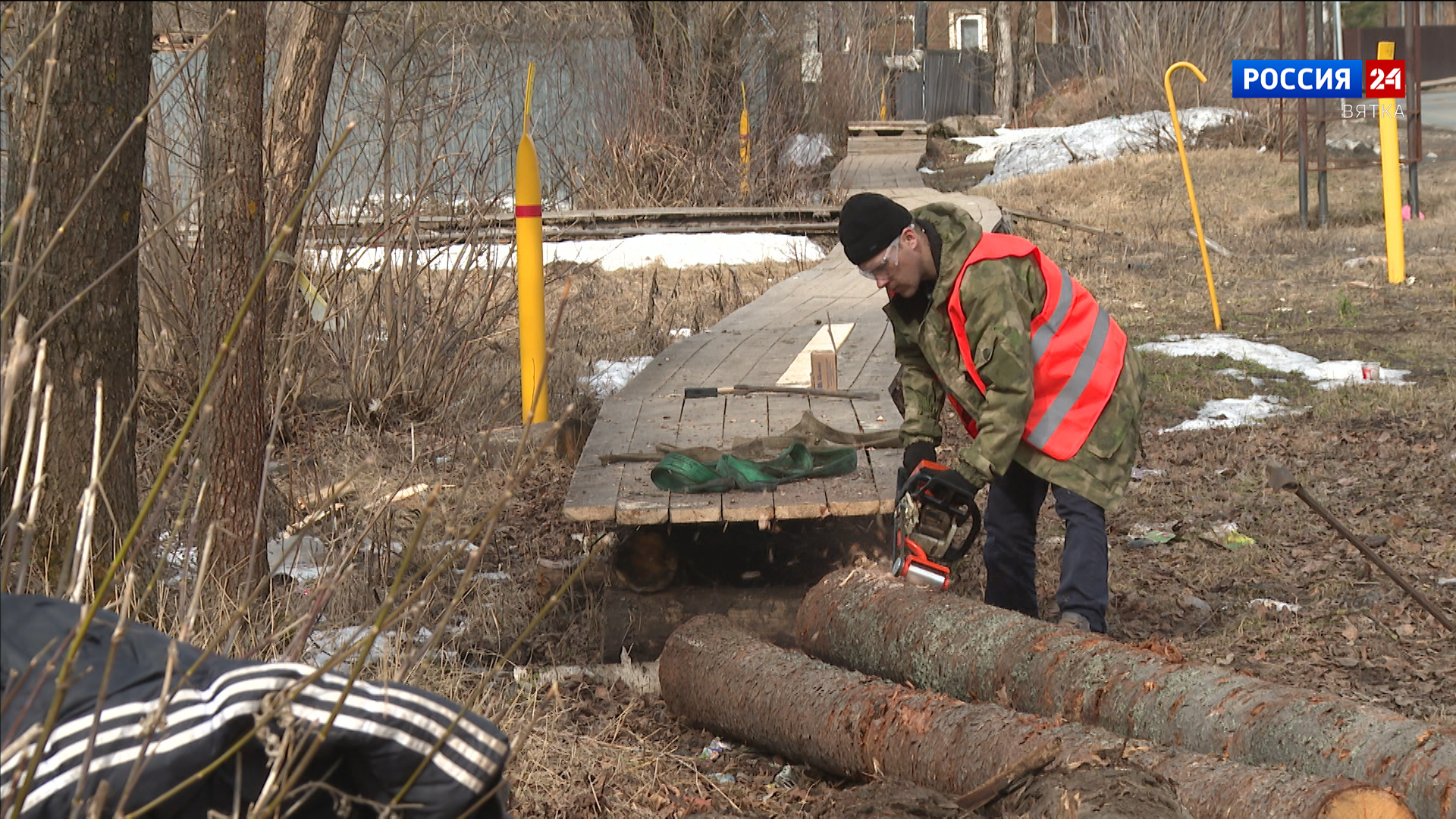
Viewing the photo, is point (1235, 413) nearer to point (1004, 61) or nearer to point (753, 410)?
point (753, 410)

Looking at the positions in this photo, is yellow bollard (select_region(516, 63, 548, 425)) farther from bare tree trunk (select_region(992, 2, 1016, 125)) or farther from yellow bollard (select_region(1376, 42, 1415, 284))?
bare tree trunk (select_region(992, 2, 1016, 125))

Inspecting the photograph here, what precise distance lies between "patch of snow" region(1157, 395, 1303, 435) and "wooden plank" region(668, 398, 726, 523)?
289cm

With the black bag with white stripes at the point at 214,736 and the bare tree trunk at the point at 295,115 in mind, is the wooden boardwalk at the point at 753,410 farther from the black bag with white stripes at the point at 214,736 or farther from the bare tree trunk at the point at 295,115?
the black bag with white stripes at the point at 214,736

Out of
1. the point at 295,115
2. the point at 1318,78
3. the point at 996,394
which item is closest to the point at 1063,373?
the point at 996,394

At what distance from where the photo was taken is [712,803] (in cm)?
351

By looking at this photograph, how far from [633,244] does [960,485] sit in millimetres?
10279

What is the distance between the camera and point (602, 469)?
15.5ft

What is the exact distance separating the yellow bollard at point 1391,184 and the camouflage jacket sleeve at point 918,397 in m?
8.24

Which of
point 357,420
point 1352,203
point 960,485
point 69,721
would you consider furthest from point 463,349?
point 1352,203

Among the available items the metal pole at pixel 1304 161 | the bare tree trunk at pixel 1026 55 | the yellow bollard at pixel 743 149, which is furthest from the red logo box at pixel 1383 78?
the bare tree trunk at pixel 1026 55

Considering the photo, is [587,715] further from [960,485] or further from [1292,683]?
[1292,683]

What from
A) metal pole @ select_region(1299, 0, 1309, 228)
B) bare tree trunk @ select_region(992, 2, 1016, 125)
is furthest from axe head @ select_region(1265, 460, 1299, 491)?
bare tree trunk @ select_region(992, 2, 1016, 125)

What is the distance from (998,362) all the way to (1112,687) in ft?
3.39

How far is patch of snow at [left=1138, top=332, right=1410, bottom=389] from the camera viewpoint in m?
8.21
